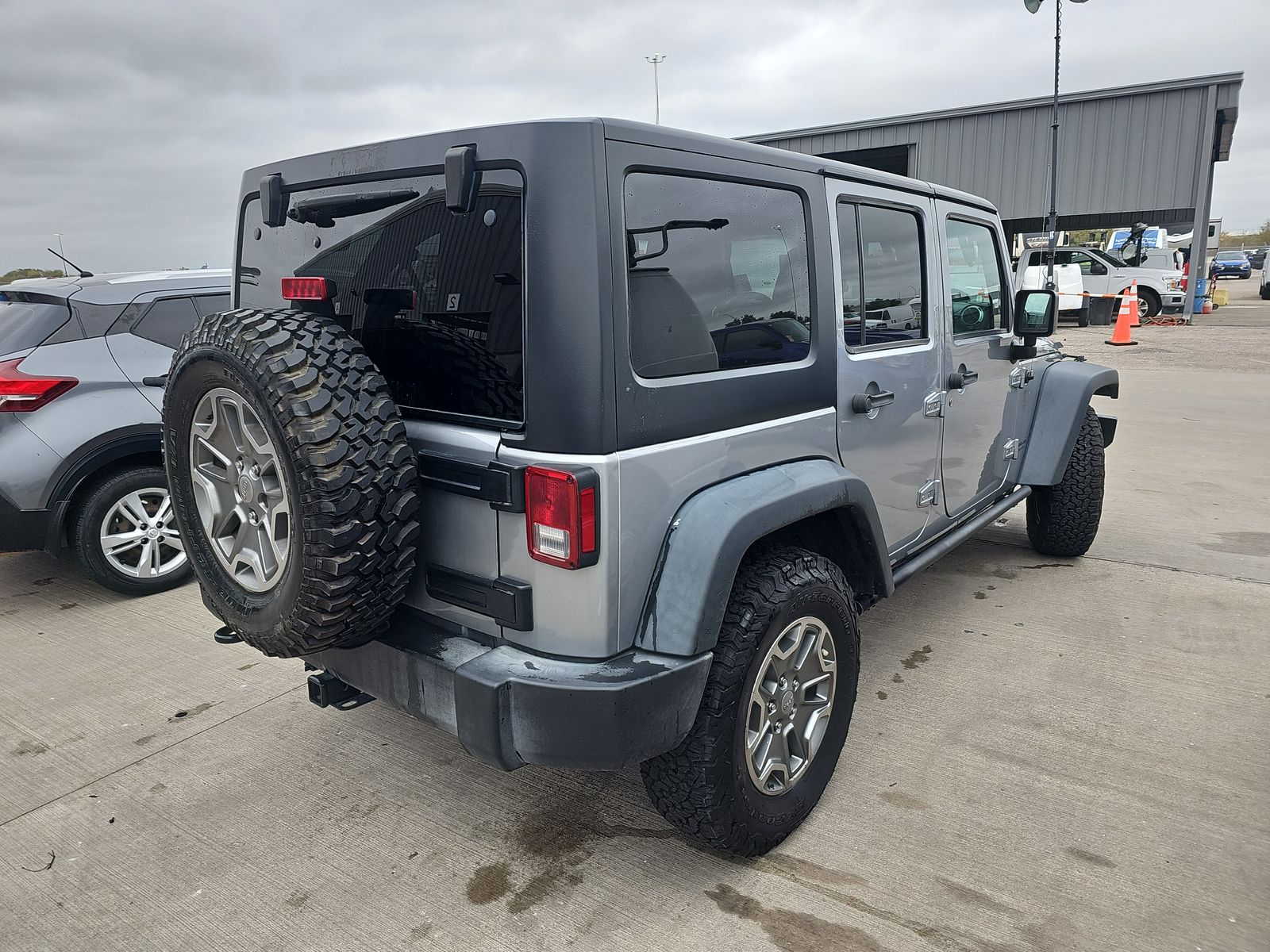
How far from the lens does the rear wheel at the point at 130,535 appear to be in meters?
4.40

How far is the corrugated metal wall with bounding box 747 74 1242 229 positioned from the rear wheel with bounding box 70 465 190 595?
22.9 meters

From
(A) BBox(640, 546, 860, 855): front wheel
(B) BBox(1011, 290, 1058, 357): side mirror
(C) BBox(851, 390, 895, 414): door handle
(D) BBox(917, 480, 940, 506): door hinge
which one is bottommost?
(A) BBox(640, 546, 860, 855): front wheel

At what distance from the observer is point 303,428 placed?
1.89 m

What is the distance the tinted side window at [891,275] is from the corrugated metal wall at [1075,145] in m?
22.3

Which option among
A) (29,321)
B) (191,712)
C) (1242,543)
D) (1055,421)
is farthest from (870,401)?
(29,321)

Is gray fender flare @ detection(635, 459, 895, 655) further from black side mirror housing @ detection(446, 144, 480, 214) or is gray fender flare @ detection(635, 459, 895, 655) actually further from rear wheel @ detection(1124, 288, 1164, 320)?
rear wheel @ detection(1124, 288, 1164, 320)

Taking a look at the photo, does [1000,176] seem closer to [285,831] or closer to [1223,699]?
[1223,699]

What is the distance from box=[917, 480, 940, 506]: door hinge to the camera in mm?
3400

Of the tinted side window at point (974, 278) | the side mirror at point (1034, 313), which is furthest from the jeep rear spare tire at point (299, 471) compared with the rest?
the side mirror at point (1034, 313)

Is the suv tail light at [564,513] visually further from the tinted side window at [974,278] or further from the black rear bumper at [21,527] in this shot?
the black rear bumper at [21,527]

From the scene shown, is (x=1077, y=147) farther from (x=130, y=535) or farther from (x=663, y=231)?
(x=663, y=231)

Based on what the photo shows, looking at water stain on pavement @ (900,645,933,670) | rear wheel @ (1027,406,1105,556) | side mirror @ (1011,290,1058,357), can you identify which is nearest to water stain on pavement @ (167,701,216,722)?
water stain on pavement @ (900,645,933,670)

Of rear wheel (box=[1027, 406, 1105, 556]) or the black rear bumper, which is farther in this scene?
rear wheel (box=[1027, 406, 1105, 556])

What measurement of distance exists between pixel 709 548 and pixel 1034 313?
8.89ft
